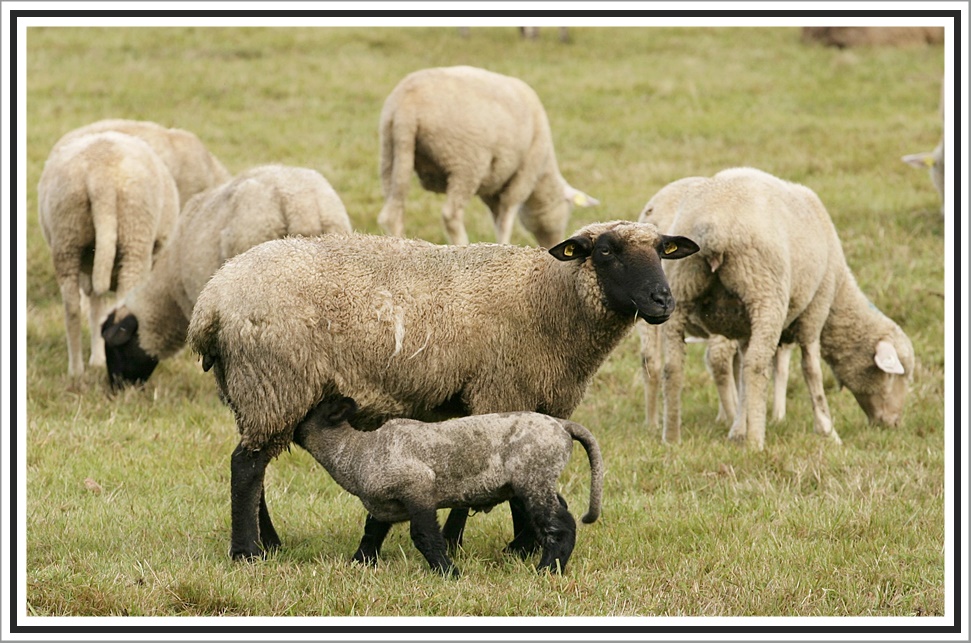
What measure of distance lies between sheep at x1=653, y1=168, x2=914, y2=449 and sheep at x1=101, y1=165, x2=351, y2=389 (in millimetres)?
2343

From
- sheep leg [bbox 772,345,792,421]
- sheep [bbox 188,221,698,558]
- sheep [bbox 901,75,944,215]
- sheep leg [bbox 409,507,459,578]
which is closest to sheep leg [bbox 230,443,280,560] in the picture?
sheep [bbox 188,221,698,558]

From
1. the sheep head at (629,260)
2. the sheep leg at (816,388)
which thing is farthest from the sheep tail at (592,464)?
the sheep leg at (816,388)

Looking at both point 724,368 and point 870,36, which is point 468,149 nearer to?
point 724,368

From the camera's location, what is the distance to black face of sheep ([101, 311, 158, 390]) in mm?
9211

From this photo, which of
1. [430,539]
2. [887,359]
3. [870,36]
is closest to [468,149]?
[887,359]

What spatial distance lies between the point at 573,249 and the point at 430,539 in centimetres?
146

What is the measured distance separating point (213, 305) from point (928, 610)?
3419 mm

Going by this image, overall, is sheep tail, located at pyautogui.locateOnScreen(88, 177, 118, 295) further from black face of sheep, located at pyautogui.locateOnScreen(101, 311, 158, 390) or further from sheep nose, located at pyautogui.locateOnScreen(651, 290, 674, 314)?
sheep nose, located at pyautogui.locateOnScreen(651, 290, 674, 314)

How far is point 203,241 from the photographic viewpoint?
28.8 ft

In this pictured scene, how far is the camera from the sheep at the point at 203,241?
8.34 m

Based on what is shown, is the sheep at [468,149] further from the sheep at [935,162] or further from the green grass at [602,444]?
the sheep at [935,162]

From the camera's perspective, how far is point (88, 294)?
10.4 m

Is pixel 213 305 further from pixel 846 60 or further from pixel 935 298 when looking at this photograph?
pixel 846 60

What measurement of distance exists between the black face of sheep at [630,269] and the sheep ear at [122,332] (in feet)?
15.3
